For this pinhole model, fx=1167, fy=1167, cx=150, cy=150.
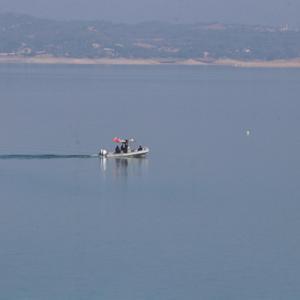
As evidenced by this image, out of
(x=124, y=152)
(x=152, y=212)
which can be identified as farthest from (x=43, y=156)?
(x=152, y=212)

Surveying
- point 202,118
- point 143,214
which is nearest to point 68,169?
point 143,214

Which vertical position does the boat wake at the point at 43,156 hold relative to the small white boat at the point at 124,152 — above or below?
below

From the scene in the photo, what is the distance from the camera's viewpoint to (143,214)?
28.2 meters

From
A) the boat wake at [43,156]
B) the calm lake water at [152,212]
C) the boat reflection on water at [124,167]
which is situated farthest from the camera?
the boat wake at [43,156]

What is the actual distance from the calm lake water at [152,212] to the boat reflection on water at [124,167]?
0.06 meters

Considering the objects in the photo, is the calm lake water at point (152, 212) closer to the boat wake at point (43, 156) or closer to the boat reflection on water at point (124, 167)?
the boat reflection on water at point (124, 167)

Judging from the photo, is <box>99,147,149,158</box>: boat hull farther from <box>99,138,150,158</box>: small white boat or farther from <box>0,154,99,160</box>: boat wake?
<box>0,154,99,160</box>: boat wake

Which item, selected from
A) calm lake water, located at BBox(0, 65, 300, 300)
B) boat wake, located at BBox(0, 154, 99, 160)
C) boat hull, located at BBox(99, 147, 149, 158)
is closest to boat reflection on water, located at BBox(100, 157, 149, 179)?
calm lake water, located at BBox(0, 65, 300, 300)

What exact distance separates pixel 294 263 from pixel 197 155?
17.0 metres

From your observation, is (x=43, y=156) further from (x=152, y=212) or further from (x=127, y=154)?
(x=152, y=212)

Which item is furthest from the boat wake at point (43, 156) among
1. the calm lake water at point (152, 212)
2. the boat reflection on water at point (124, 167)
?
the boat reflection on water at point (124, 167)

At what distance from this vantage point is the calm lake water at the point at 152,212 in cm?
2167

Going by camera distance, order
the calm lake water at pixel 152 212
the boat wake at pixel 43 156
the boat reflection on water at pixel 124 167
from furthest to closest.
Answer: the boat wake at pixel 43 156 → the boat reflection on water at pixel 124 167 → the calm lake water at pixel 152 212

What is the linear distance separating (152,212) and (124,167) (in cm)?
826
